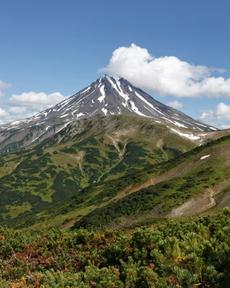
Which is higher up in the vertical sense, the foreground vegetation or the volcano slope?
the foreground vegetation

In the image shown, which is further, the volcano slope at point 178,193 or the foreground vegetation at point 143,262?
the volcano slope at point 178,193

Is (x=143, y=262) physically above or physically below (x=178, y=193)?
above

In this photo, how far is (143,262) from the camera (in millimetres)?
23438

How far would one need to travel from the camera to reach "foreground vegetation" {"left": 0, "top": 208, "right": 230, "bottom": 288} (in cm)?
2070

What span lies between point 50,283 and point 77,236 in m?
13.1

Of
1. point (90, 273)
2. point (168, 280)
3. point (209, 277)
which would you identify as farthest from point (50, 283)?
point (209, 277)

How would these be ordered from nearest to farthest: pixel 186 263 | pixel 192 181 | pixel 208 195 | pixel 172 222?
pixel 186 263, pixel 172 222, pixel 208 195, pixel 192 181

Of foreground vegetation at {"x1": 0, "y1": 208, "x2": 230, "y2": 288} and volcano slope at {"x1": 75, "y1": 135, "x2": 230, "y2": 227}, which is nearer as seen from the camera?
foreground vegetation at {"x1": 0, "y1": 208, "x2": 230, "y2": 288}

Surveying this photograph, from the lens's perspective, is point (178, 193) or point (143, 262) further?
point (178, 193)

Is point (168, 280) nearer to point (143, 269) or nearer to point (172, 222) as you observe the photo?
point (143, 269)

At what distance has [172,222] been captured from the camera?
34.1m

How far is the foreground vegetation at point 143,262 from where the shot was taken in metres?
20.7

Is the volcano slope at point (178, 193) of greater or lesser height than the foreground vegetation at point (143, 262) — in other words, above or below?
below

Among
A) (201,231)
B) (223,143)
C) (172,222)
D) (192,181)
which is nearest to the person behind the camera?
(201,231)
